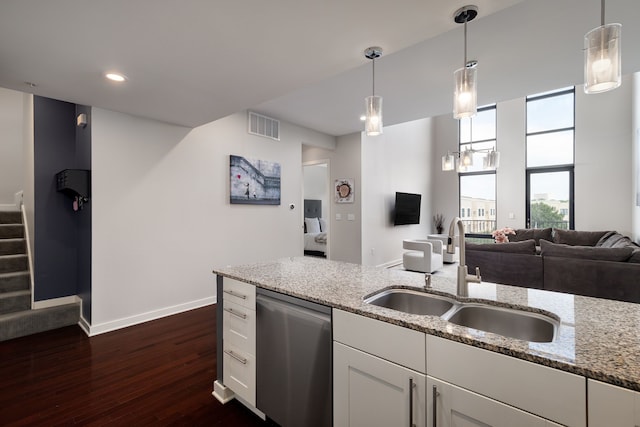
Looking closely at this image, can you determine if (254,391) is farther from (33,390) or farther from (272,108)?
(272,108)

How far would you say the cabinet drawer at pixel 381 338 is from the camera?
43.2 inches

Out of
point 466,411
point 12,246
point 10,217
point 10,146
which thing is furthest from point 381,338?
point 10,146

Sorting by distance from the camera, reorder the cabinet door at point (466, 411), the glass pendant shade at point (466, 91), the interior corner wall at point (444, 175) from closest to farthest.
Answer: the cabinet door at point (466, 411) → the glass pendant shade at point (466, 91) → the interior corner wall at point (444, 175)

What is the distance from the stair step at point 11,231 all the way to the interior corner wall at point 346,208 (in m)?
4.68

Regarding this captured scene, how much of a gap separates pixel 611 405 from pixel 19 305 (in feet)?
15.5

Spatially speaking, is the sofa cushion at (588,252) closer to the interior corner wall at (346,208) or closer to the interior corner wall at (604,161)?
the interior corner wall at (346,208)

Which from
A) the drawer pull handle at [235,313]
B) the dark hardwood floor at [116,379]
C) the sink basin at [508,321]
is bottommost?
Answer: the dark hardwood floor at [116,379]

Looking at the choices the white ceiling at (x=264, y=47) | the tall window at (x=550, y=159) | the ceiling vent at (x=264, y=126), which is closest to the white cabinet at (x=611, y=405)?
the white ceiling at (x=264, y=47)

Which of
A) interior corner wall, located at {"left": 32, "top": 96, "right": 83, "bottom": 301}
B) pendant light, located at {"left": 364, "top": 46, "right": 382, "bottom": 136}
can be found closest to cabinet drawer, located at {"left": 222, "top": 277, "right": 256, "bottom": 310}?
pendant light, located at {"left": 364, "top": 46, "right": 382, "bottom": 136}

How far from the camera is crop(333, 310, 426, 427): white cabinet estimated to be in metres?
1.10

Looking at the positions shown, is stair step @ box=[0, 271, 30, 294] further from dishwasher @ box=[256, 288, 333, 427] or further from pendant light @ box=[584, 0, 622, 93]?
pendant light @ box=[584, 0, 622, 93]

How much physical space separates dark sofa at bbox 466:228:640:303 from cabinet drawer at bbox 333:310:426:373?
10.2ft

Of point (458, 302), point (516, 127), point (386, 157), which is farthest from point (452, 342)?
point (516, 127)

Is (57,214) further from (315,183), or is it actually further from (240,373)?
(315,183)
